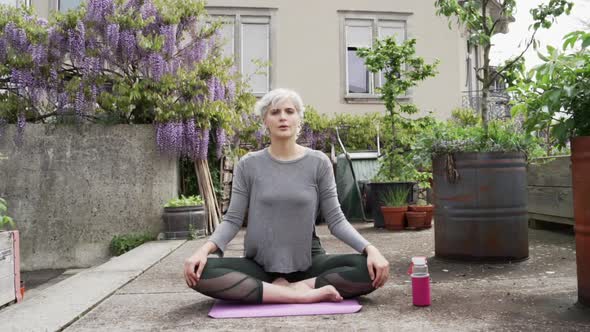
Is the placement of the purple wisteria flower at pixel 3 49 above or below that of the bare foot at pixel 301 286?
→ above

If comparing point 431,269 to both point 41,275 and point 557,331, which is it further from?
point 41,275

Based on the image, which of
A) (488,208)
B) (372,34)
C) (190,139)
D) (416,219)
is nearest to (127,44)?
(190,139)

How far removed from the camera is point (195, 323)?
81.0 inches

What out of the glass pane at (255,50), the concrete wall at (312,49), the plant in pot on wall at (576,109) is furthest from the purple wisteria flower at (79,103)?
the plant in pot on wall at (576,109)

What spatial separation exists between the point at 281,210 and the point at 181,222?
3148 mm

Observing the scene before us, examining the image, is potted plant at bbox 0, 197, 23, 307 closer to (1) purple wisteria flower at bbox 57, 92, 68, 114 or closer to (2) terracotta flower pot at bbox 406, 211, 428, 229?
(1) purple wisteria flower at bbox 57, 92, 68, 114

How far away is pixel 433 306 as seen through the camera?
2.24 meters

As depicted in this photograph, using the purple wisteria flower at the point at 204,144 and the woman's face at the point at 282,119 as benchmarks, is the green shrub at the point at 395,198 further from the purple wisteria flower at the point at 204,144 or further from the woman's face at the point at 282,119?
the woman's face at the point at 282,119

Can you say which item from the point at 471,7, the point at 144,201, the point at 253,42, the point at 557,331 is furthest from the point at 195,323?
the point at 253,42

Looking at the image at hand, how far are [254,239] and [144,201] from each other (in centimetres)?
334

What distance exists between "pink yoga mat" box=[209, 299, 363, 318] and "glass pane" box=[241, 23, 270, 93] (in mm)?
7541

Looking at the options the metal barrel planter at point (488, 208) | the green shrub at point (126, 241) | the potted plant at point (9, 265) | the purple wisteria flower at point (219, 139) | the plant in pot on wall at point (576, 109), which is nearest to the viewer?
the plant in pot on wall at point (576, 109)

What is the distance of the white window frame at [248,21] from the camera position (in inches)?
372

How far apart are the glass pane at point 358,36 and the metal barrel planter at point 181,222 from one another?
18.4ft
